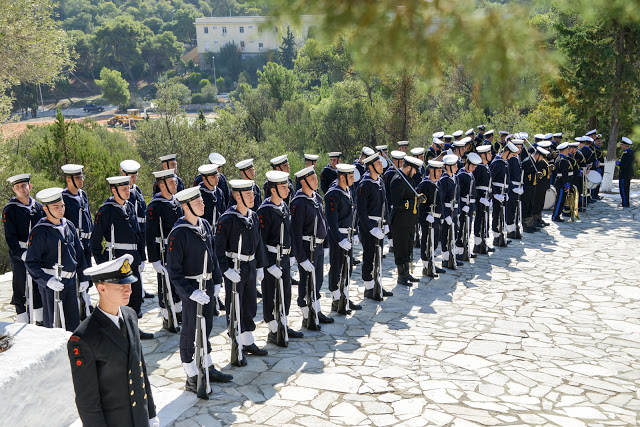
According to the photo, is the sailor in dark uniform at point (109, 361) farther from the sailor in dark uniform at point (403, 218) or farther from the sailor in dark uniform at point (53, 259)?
the sailor in dark uniform at point (403, 218)

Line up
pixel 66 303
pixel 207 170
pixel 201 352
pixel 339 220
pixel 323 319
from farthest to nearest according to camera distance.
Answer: pixel 207 170 < pixel 339 220 < pixel 323 319 < pixel 66 303 < pixel 201 352

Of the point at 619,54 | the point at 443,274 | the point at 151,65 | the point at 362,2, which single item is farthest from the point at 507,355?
the point at 151,65

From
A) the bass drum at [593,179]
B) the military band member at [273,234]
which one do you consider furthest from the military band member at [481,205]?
the military band member at [273,234]

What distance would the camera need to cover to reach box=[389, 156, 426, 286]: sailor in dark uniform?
10.2m

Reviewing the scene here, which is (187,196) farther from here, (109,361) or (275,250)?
(109,361)

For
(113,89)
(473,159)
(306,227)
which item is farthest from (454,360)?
(113,89)

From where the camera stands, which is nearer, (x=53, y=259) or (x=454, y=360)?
(x=53, y=259)

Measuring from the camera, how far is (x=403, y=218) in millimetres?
10273

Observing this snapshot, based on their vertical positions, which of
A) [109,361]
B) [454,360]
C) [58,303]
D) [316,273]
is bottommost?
[454,360]

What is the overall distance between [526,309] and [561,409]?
3.30 m

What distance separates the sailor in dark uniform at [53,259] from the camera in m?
6.75

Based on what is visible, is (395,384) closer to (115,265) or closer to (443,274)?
(115,265)

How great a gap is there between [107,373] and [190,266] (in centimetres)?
251

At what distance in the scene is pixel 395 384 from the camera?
6625mm
